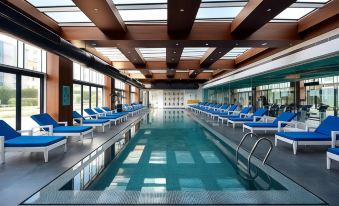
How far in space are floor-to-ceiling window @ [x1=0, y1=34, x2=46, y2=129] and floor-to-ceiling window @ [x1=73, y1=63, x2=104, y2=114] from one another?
Result: 115 inches

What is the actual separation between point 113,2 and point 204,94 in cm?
2596

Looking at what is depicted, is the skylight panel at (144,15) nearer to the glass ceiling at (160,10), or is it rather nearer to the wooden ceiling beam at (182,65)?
the glass ceiling at (160,10)

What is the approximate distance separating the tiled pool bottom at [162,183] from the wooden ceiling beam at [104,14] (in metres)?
3.23

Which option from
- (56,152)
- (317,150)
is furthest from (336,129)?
(56,152)

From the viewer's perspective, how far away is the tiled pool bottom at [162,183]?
3078 millimetres

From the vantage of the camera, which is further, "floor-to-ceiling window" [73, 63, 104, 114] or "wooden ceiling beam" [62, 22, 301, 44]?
"floor-to-ceiling window" [73, 63, 104, 114]

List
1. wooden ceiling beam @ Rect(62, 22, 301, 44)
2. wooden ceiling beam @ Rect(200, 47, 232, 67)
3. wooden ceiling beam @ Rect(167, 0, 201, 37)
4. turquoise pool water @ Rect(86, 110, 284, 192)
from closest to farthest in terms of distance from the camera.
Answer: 1. turquoise pool water @ Rect(86, 110, 284, 192)
2. wooden ceiling beam @ Rect(167, 0, 201, 37)
3. wooden ceiling beam @ Rect(62, 22, 301, 44)
4. wooden ceiling beam @ Rect(200, 47, 232, 67)

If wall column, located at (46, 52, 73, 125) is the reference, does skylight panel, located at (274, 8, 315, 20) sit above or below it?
above

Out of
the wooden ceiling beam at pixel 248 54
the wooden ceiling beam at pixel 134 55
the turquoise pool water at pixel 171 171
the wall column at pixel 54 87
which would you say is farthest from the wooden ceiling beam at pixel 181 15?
the wooden ceiling beam at pixel 248 54

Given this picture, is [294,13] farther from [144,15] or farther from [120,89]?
[120,89]

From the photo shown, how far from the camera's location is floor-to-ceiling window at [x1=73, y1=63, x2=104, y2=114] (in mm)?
12360

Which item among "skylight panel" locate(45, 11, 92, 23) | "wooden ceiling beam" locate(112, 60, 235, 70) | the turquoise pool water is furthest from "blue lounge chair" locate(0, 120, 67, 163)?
"wooden ceiling beam" locate(112, 60, 235, 70)

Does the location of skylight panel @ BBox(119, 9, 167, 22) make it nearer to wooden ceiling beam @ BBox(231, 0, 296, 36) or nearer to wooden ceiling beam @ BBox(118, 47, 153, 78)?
wooden ceiling beam @ BBox(231, 0, 296, 36)

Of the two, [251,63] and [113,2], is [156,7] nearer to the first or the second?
[113,2]
